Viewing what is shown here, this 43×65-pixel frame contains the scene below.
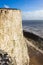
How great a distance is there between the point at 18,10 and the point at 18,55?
9.14 ft

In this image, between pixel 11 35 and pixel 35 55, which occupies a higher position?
pixel 11 35

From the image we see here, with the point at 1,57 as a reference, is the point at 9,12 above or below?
above

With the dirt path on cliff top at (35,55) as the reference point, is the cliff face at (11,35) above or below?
above

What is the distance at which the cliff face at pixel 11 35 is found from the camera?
39.5ft

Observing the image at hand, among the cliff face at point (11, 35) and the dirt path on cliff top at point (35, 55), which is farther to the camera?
the dirt path on cliff top at point (35, 55)

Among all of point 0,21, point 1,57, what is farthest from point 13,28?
point 1,57

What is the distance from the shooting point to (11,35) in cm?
1285

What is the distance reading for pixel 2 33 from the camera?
1209 cm

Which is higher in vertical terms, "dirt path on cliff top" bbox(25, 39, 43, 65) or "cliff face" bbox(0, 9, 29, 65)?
"cliff face" bbox(0, 9, 29, 65)

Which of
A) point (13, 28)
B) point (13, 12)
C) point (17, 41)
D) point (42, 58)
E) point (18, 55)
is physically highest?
point (13, 12)

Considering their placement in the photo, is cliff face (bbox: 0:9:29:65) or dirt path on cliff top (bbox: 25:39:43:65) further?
dirt path on cliff top (bbox: 25:39:43:65)

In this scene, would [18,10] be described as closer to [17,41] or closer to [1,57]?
[17,41]

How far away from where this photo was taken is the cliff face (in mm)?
12053

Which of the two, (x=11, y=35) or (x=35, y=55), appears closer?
(x=11, y=35)
